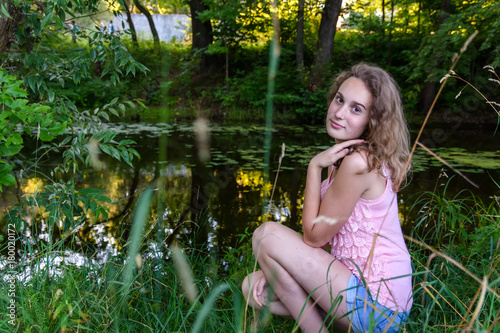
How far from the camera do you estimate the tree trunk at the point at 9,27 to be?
195 cm

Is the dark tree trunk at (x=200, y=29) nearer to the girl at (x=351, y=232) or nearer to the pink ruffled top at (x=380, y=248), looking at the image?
the girl at (x=351, y=232)

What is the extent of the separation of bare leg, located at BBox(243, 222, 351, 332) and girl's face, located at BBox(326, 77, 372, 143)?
1.41 ft

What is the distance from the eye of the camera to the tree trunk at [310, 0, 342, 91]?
30.1ft

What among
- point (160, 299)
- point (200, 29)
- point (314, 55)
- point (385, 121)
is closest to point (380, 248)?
point (385, 121)

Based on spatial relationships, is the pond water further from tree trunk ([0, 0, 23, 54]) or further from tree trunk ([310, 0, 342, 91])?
tree trunk ([310, 0, 342, 91])

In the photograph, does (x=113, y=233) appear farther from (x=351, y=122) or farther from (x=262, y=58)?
(x=262, y=58)

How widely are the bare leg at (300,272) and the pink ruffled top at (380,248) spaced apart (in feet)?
0.25

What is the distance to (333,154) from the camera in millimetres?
1477

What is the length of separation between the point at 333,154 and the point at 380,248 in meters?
0.36

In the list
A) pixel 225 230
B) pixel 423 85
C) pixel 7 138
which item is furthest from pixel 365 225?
pixel 423 85

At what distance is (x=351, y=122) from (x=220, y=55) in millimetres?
10957

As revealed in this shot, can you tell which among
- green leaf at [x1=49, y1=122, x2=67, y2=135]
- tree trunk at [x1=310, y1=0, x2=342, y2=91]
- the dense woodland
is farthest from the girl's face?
tree trunk at [x1=310, y1=0, x2=342, y2=91]

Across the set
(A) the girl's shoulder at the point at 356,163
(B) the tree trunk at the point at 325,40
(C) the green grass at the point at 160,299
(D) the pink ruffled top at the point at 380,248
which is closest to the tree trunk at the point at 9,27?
(C) the green grass at the point at 160,299

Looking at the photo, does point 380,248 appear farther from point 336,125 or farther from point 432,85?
point 432,85
